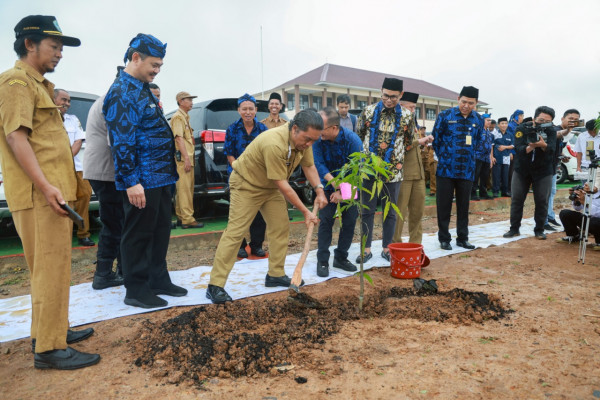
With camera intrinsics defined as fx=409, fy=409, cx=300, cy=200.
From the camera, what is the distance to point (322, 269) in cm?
421

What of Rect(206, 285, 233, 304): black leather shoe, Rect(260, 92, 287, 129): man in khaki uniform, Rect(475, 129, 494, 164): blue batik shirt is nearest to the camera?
Rect(475, 129, 494, 164): blue batik shirt

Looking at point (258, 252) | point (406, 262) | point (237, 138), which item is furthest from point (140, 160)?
point (406, 262)

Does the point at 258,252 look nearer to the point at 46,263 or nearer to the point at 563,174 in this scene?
the point at 46,263

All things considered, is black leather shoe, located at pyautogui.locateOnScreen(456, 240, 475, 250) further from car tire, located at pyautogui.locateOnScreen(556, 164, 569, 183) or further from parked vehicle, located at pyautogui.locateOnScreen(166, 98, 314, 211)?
car tire, located at pyautogui.locateOnScreen(556, 164, 569, 183)

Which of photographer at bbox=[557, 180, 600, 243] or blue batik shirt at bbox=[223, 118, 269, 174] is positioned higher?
blue batik shirt at bbox=[223, 118, 269, 174]

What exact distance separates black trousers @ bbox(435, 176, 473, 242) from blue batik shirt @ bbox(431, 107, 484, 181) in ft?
0.36

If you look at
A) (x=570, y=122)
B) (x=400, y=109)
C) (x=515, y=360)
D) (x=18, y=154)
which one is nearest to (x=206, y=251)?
(x=400, y=109)

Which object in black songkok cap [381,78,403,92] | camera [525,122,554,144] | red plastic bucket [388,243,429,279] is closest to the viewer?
red plastic bucket [388,243,429,279]

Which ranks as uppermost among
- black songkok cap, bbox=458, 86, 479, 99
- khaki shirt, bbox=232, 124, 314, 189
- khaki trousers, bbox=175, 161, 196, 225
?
black songkok cap, bbox=458, 86, 479, 99

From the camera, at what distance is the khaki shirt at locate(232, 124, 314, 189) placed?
10.6 ft

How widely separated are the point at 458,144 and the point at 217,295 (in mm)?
3540

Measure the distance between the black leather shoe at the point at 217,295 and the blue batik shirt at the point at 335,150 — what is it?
1625 mm

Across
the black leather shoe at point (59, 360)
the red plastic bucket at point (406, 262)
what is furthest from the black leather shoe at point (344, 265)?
the black leather shoe at point (59, 360)

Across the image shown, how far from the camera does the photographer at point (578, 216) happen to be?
4.92 meters
